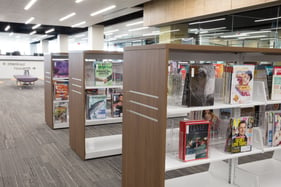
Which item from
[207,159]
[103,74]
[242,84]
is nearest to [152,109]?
[207,159]

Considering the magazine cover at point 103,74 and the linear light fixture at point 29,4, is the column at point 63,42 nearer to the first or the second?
the linear light fixture at point 29,4

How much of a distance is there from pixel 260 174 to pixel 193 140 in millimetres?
1366

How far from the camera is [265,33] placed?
7.80 metres

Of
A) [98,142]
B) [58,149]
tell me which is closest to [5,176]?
[58,149]

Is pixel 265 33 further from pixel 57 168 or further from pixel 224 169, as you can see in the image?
pixel 57 168

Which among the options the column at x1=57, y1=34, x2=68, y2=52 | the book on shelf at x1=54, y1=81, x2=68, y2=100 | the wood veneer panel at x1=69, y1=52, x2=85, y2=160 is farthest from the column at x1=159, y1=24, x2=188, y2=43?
the column at x1=57, y1=34, x2=68, y2=52

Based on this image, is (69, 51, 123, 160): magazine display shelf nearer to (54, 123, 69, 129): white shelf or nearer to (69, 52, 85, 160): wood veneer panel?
(69, 52, 85, 160): wood veneer panel

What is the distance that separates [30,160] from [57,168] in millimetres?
523

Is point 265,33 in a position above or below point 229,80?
above

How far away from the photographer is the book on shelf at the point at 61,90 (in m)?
5.32

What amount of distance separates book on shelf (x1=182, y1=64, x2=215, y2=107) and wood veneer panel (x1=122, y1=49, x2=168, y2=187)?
29cm

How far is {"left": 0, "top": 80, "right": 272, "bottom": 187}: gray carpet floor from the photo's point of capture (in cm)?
311

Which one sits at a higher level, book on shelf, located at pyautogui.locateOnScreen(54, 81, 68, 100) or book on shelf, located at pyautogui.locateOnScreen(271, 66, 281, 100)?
book on shelf, located at pyautogui.locateOnScreen(271, 66, 281, 100)

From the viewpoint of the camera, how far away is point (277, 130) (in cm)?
249
